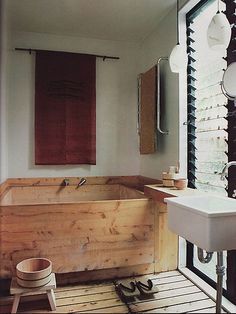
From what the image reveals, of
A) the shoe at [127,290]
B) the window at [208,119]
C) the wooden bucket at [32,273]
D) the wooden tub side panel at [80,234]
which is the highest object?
the window at [208,119]

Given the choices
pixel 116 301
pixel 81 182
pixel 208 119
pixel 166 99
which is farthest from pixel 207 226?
pixel 81 182

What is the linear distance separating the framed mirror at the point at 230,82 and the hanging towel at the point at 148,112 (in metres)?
0.90

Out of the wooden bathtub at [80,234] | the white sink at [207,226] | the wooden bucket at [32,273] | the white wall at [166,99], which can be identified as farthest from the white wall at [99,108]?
the white sink at [207,226]

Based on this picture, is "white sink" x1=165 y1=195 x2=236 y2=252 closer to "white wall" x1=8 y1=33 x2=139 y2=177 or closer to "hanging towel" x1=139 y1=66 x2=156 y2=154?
"hanging towel" x1=139 y1=66 x2=156 y2=154

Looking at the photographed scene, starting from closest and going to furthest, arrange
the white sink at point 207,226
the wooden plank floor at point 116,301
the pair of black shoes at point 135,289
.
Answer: the white sink at point 207,226, the wooden plank floor at point 116,301, the pair of black shoes at point 135,289

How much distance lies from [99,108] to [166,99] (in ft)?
2.77

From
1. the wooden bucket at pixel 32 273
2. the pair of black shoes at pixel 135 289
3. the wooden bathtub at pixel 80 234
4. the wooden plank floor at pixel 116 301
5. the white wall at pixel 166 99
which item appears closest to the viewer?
the wooden plank floor at pixel 116 301

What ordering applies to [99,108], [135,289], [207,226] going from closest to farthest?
[207,226] < [135,289] < [99,108]

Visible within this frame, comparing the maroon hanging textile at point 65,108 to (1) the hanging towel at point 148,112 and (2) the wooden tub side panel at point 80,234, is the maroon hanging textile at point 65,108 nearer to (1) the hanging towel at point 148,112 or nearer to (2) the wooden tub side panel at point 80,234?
(1) the hanging towel at point 148,112

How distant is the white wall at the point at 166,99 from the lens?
7.50ft

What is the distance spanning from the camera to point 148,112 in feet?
8.49

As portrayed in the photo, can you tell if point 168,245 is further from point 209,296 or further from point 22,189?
point 22,189

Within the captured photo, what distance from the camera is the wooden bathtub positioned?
1.84 m

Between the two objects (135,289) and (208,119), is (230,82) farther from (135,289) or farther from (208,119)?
(135,289)
